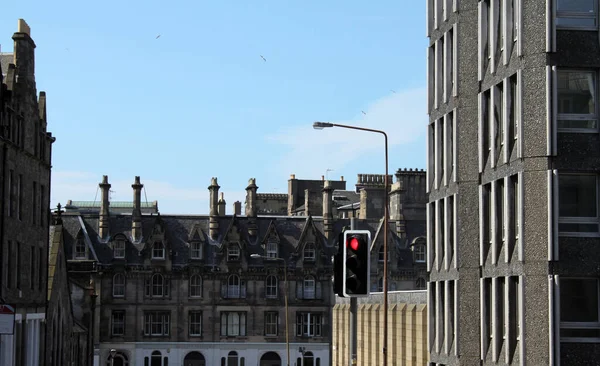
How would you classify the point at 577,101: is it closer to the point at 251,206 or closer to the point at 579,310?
the point at 579,310

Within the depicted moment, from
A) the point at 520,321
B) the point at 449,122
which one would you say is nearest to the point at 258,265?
the point at 449,122

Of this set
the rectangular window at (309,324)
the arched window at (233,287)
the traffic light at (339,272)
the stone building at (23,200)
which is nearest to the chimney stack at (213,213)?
the arched window at (233,287)

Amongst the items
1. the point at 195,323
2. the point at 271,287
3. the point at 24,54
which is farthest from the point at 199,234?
the point at 24,54

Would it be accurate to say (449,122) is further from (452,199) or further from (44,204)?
(44,204)

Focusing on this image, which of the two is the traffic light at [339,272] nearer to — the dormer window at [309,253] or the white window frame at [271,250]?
the white window frame at [271,250]

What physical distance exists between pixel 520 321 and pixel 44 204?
35816 mm

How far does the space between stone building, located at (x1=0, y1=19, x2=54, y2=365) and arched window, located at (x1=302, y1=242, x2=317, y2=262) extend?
4335 cm

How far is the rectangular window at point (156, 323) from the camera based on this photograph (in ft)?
326

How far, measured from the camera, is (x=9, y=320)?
33000mm

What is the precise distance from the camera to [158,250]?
99.9 meters

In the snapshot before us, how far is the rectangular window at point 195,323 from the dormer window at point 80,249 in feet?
34.8

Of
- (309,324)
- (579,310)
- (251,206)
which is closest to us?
(579,310)

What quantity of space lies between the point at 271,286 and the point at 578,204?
237 feet

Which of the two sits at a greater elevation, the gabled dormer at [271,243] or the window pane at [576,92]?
the window pane at [576,92]
